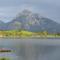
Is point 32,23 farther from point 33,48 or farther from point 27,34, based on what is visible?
point 33,48

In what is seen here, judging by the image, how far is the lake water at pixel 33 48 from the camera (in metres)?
3.91

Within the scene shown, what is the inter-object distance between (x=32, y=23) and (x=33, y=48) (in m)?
0.71

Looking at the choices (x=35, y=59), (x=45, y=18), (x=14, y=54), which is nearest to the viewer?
(x=14, y=54)

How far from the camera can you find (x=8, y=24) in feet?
12.4

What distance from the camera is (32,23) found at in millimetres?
3943

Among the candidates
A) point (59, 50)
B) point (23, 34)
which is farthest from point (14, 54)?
point (59, 50)

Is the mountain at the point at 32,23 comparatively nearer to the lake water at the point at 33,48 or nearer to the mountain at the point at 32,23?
the mountain at the point at 32,23

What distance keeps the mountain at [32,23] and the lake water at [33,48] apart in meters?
0.22

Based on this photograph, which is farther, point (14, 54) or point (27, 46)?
point (27, 46)

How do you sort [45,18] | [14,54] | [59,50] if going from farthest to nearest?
[59,50] < [45,18] < [14,54]

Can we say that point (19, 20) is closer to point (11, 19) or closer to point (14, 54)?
point (11, 19)

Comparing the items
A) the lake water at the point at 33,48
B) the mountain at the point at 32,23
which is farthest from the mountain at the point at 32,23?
the lake water at the point at 33,48

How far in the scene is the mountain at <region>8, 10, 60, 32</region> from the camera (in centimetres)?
386

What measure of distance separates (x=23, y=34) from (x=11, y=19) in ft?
1.09
